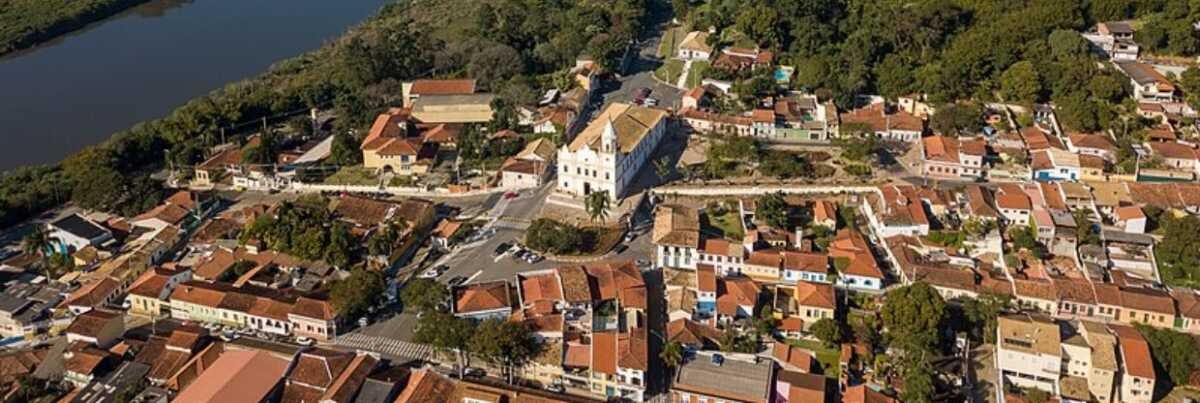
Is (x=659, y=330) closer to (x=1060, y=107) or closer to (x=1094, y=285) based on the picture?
(x=1094, y=285)

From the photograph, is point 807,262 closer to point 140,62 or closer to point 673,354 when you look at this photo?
point 673,354

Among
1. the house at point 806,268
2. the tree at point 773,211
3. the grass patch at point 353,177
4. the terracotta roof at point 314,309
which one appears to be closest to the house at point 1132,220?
the house at point 806,268

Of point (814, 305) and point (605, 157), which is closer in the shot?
point (814, 305)

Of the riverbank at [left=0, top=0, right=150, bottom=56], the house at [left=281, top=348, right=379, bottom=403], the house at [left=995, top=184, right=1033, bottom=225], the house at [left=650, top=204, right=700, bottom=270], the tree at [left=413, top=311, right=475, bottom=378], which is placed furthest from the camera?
the riverbank at [left=0, top=0, right=150, bottom=56]

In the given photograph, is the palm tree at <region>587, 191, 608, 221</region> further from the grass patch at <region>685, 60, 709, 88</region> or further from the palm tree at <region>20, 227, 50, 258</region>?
the palm tree at <region>20, 227, 50, 258</region>

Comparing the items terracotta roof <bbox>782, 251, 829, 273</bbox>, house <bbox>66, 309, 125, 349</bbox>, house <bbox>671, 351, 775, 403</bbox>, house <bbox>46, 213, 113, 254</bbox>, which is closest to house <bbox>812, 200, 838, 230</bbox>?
terracotta roof <bbox>782, 251, 829, 273</bbox>

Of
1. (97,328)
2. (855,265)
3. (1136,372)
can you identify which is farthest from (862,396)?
(97,328)
